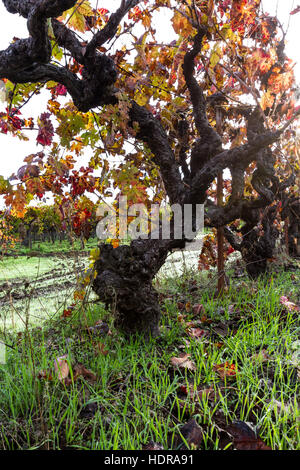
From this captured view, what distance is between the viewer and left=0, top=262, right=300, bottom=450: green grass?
1.31m

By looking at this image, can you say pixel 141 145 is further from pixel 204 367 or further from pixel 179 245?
pixel 204 367

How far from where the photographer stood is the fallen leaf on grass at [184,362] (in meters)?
1.78

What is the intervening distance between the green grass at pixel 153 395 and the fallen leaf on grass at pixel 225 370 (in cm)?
3

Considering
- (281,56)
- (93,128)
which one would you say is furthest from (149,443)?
(281,56)

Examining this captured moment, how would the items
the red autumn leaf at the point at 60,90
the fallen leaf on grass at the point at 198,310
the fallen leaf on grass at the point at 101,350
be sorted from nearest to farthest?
the fallen leaf on grass at the point at 101,350 < the red autumn leaf at the point at 60,90 < the fallen leaf on grass at the point at 198,310

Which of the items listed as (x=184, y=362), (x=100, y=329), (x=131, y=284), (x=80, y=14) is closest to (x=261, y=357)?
(x=184, y=362)

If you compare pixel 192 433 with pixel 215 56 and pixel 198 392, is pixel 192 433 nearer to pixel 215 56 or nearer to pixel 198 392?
pixel 198 392

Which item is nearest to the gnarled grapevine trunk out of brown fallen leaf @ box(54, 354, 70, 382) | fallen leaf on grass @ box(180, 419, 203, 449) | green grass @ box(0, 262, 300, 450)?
green grass @ box(0, 262, 300, 450)

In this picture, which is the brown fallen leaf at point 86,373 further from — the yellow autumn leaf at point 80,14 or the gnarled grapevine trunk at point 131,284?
the yellow autumn leaf at point 80,14

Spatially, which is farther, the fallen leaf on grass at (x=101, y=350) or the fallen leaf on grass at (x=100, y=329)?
the fallen leaf on grass at (x=100, y=329)

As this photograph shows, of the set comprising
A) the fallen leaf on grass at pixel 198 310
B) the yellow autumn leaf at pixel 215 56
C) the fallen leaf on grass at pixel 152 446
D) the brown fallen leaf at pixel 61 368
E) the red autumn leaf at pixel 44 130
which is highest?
the yellow autumn leaf at pixel 215 56

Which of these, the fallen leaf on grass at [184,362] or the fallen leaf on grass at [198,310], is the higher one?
the fallen leaf on grass at [198,310]

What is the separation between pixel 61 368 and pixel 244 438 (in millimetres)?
1007

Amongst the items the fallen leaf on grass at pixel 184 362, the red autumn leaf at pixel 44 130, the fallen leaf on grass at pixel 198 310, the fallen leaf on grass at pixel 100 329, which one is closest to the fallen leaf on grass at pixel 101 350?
the fallen leaf on grass at pixel 100 329
